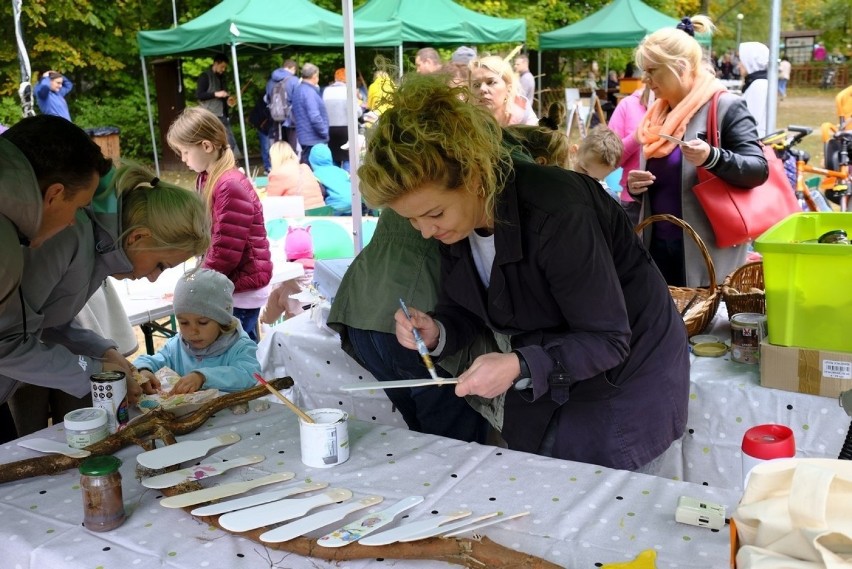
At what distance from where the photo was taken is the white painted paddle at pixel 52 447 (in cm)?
155

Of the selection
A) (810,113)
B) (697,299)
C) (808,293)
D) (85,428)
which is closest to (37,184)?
(85,428)

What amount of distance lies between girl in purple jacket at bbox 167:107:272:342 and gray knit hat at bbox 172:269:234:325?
0.61 metres

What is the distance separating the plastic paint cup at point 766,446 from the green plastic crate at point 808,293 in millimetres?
824

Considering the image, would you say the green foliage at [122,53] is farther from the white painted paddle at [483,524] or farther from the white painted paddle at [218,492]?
the white painted paddle at [483,524]

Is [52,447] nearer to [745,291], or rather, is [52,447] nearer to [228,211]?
[228,211]

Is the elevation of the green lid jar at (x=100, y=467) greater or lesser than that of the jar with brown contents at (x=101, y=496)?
greater

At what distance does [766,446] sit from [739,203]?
5.71ft

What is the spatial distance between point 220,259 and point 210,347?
2.24 ft

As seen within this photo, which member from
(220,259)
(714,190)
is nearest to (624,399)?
(714,190)

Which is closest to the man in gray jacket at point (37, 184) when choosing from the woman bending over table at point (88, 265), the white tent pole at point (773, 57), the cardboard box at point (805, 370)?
the woman bending over table at point (88, 265)

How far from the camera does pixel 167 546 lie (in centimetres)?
121

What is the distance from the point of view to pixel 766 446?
3.57ft

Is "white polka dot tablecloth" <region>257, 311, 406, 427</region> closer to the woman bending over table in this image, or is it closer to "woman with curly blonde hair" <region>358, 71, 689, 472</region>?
the woman bending over table

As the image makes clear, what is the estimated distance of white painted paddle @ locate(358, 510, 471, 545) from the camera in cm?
116
